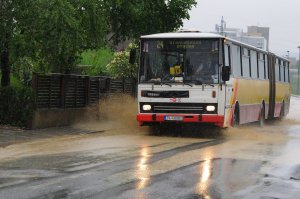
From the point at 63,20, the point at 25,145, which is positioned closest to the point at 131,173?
the point at 25,145

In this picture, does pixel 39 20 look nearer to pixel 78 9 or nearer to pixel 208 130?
pixel 78 9

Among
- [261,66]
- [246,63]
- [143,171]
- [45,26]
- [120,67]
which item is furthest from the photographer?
[120,67]

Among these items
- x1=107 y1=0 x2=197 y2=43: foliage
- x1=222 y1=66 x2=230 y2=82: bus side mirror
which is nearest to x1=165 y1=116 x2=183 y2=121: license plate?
x1=222 y1=66 x2=230 y2=82: bus side mirror

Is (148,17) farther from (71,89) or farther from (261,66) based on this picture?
(261,66)

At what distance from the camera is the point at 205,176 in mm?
10547

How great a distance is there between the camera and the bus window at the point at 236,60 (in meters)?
19.7

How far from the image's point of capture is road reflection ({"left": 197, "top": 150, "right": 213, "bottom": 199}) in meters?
8.93

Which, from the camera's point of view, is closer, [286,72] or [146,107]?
[146,107]

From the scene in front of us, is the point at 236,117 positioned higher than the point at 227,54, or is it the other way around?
the point at 227,54

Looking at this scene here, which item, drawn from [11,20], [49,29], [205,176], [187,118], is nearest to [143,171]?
[205,176]

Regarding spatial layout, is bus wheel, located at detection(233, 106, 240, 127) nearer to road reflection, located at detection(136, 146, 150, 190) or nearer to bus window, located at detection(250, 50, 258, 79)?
bus window, located at detection(250, 50, 258, 79)

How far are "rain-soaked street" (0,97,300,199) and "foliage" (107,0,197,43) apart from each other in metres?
5.26

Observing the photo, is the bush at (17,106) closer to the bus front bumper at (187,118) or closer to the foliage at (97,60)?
the bus front bumper at (187,118)

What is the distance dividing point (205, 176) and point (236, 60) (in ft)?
33.3
